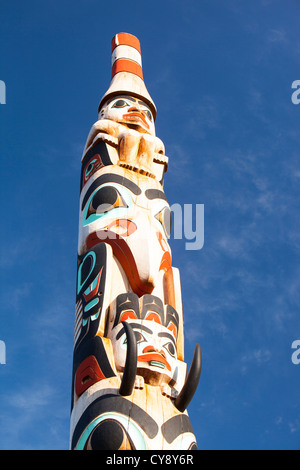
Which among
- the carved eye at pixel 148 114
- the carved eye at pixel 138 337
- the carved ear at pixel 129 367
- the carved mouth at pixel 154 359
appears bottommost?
the carved ear at pixel 129 367

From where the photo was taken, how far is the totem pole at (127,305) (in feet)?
22.1

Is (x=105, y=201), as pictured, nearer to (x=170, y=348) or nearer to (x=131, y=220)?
(x=131, y=220)

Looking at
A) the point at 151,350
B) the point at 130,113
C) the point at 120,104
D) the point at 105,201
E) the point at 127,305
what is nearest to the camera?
the point at 151,350

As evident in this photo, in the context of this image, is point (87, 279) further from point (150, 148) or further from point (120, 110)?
point (120, 110)

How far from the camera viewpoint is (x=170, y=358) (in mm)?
7672

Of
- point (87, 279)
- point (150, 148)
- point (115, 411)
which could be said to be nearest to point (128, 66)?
point (150, 148)

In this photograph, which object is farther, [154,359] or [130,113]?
[130,113]

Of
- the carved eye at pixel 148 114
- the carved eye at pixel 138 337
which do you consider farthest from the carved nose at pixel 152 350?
the carved eye at pixel 148 114

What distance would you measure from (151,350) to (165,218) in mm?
2862

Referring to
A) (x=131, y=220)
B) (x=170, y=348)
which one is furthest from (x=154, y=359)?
(x=131, y=220)

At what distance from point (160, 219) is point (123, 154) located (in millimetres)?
1587

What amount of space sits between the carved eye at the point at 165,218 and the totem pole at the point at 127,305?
16 millimetres

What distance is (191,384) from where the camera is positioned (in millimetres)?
6984

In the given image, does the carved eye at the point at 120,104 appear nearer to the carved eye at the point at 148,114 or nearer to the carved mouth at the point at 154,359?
the carved eye at the point at 148,114
